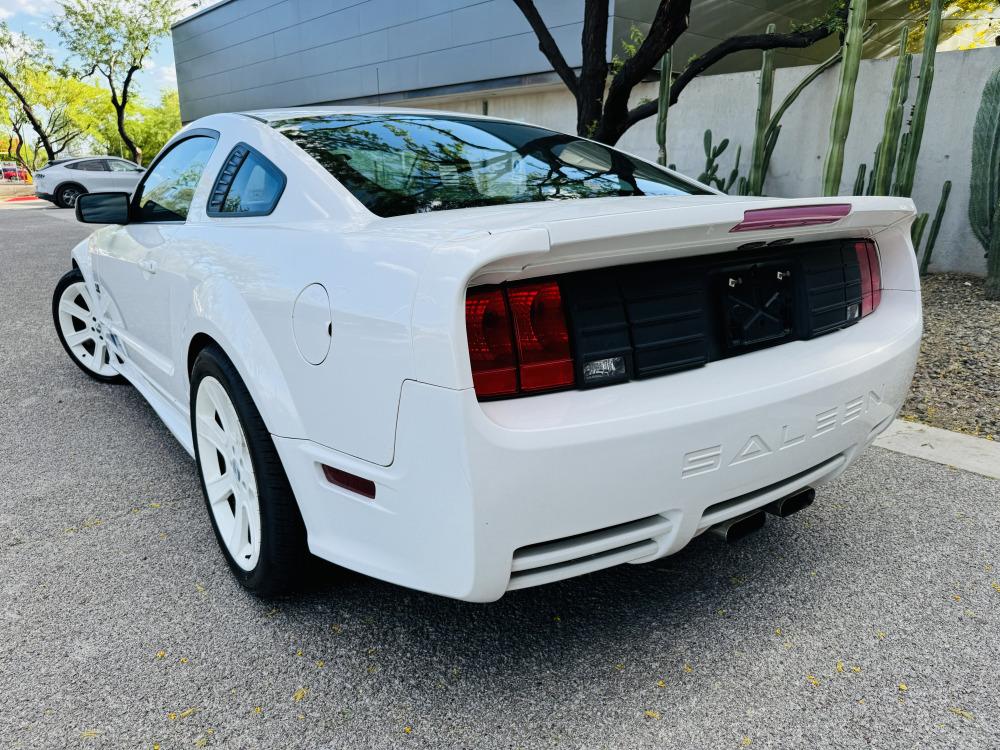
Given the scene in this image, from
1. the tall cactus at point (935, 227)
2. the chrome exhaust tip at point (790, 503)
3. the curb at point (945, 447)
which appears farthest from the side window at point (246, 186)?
the tall cactus at point (935, 227)

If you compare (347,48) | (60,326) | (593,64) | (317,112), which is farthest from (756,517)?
(347,48)

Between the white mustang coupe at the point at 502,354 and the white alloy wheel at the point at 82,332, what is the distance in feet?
7.19

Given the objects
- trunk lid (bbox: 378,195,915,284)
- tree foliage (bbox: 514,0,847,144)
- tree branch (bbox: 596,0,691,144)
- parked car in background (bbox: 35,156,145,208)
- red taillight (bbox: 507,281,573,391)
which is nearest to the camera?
trunk lid (bbox: 378,195,915,284)

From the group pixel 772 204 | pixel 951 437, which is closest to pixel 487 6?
pixel 951 437

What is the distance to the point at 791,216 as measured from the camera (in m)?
1.75

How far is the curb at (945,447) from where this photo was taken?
322cm

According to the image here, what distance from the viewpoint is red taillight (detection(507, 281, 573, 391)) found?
156 cm

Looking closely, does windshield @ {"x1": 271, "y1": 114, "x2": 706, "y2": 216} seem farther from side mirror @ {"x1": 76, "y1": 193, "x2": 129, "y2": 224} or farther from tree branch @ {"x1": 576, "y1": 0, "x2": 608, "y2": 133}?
tree branch @ {"x1": 576, "y1": 0, "x2": 608, "y2": 133}

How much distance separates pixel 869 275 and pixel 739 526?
0.99 metres

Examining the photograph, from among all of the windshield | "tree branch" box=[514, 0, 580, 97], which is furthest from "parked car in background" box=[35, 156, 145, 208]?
the windshield

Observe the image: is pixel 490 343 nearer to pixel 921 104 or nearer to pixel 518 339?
pixel 518 339

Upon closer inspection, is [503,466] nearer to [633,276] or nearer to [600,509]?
[600,509]

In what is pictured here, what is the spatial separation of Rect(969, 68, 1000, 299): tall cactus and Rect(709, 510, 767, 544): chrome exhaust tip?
4.72 m

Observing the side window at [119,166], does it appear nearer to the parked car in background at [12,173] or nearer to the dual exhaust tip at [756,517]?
the dual exhaust tip at [756,517]
